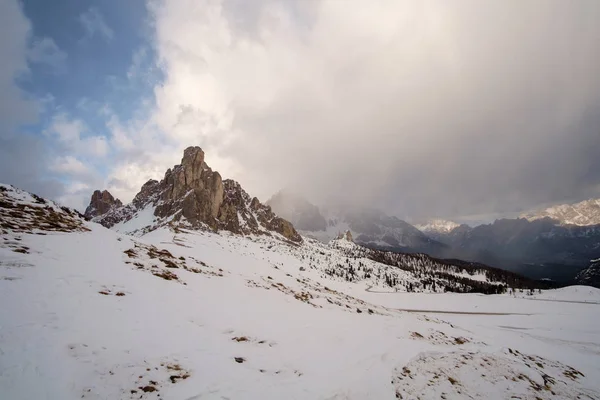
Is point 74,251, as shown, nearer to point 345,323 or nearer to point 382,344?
point 345,323

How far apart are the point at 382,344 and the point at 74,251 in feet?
64.0

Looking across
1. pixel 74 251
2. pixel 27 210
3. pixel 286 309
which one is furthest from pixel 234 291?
pixel 27 210

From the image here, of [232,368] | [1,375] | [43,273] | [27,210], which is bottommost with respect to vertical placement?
[232,368]

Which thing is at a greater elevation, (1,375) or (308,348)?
(1,375)

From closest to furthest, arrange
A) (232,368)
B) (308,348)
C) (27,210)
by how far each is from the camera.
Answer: (232,368), (308,348), (27,210)

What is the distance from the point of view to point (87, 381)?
22.0 feet

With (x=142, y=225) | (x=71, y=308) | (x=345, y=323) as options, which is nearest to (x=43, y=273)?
(x=71, y=308)

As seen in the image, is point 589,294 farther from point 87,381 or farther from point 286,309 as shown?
point 87,381

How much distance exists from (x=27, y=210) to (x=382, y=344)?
27.6 meters

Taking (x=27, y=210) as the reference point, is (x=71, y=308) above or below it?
below

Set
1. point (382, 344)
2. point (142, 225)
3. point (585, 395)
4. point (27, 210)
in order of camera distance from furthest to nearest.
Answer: point (142, 225)
point (27, 210)
point (382, 344)
point (585, 395)

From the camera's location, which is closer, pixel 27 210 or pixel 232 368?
pixel 232 368

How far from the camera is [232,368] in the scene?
9.35 meters

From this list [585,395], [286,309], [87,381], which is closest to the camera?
Answer: [87,381]
